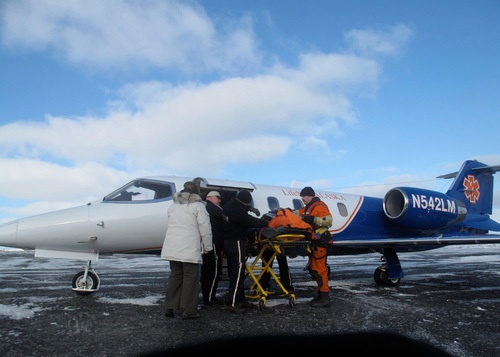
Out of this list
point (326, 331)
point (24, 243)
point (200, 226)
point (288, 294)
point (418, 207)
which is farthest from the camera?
point (418, 207)

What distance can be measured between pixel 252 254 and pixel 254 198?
7.41 ft

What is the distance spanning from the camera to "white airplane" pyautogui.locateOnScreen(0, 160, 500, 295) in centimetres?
763

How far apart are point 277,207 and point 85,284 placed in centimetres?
486

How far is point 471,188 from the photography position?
14195 millimetres

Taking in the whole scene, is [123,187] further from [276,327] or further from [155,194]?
[276,327]

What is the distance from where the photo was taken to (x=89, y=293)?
7.84 meters

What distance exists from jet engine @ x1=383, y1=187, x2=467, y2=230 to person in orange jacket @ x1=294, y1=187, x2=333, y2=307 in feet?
15.8

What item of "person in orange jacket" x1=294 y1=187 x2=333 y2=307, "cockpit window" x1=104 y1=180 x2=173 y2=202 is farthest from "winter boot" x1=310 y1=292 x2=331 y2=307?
"cockpit window" x1=104 y1=180 x2=173 y2=202

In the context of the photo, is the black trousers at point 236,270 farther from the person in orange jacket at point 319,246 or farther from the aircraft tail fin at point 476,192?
the aircraft tail fin at point 476,192

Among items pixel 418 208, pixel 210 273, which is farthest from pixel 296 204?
pixel 210 273

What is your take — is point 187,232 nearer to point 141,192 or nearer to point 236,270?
point 236,270

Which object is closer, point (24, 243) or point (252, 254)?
point (24, 243)

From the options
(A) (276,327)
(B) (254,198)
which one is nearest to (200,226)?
(A) (276,327)

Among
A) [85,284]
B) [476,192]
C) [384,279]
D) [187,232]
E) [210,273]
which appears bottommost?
[384,279]
